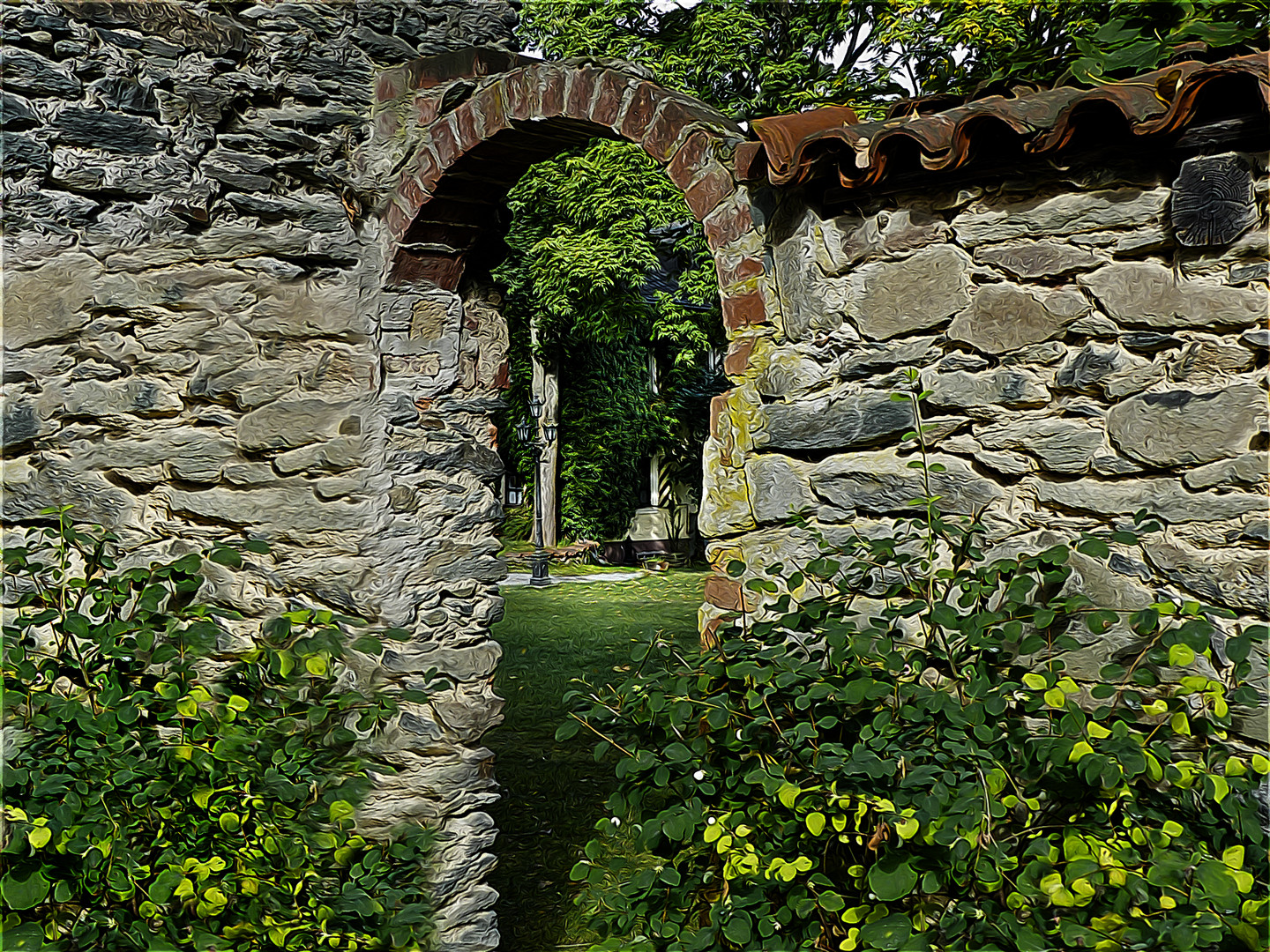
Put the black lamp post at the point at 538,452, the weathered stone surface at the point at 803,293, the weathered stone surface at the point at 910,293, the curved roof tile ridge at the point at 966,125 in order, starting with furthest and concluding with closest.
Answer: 1. the black lamp post at the point at 538,452
2. the weathered stone surface at the point at 803,293
3. the weathered stone surface at the point at 910,293
4. the curved roof tile ridge at the point at 966,125

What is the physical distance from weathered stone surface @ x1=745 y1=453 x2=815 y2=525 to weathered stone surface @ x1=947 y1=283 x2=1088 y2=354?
1.79ft

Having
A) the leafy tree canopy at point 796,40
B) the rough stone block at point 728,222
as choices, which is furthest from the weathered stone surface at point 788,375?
the leafy tree canopy at point 796,40

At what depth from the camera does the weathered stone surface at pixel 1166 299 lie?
2145 mm

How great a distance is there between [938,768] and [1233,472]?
889 mm

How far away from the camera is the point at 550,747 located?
5.98 m

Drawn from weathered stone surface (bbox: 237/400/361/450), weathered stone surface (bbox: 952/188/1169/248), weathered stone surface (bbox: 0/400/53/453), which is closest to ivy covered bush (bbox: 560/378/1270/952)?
weathered stone surface (bbox: 952/188/1169/248)

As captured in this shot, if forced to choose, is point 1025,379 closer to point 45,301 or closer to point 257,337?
point 257,337

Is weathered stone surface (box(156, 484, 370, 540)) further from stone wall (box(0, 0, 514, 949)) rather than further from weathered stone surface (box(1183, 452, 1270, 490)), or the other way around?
weathered stone surface (box(1183, 452, 1270, 490))

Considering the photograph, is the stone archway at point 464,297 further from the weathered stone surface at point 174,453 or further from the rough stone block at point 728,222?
the weathered stone surface at point 174,453

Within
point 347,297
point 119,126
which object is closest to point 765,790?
point 347,297

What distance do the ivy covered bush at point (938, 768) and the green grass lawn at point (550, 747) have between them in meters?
0.57

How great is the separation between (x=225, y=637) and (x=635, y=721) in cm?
135

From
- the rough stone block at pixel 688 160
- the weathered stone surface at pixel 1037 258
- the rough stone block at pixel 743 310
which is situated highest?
the rough stone block at pixel 688 160

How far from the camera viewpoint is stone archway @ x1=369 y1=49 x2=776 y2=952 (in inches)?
114
